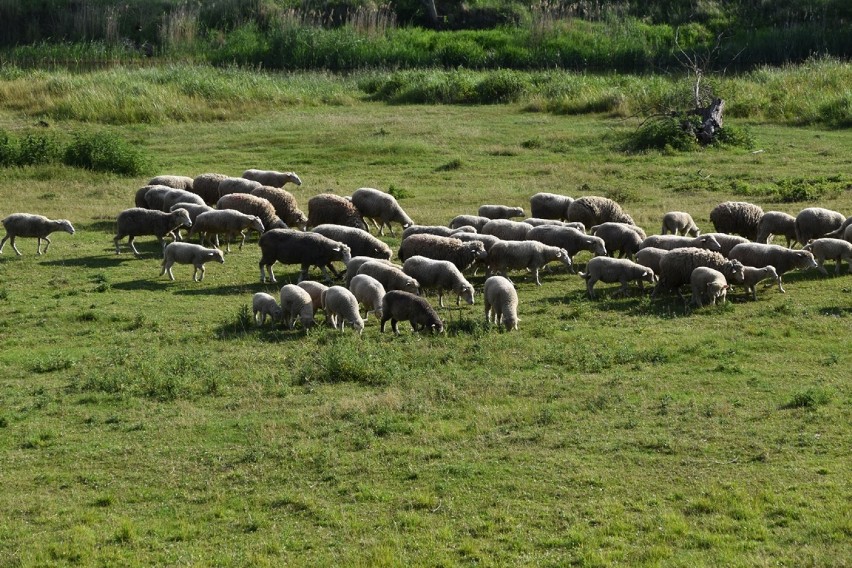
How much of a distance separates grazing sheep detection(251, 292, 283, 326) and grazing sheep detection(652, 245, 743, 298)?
215 inches

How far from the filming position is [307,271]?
18516mm

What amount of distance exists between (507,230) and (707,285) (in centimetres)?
425

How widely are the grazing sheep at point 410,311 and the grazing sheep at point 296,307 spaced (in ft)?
3.28

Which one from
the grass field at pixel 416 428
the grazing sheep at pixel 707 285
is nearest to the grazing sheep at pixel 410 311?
the grass field at pixel 416 428

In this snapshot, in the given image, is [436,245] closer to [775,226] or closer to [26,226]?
[775,226]

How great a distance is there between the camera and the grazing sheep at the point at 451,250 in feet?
58.8

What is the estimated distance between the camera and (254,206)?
831 inches

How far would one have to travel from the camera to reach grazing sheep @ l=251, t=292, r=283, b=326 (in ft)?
51.9

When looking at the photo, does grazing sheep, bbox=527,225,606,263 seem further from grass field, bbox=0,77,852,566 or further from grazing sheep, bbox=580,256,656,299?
grazing sheep, bbox=580,256,656,299

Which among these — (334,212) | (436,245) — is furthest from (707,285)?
(334,212)

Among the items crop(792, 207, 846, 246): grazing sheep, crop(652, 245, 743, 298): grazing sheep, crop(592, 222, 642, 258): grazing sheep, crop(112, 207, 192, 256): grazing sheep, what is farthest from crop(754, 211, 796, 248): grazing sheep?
crop(112, 207, 192, 256): grazing sheep

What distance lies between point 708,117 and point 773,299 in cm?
1526

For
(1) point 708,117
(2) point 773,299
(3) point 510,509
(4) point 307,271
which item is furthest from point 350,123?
(3) point 510,509

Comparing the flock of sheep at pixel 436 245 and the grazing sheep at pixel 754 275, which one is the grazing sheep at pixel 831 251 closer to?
the flock of sheep at pixel 436 245
